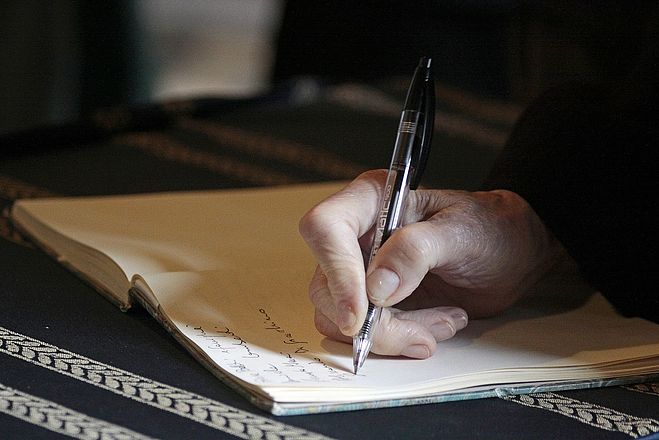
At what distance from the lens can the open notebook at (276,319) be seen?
2.02ft

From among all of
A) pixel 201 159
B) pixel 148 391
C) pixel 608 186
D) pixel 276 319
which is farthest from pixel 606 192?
pixel 201 159

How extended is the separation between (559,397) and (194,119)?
2.76ft

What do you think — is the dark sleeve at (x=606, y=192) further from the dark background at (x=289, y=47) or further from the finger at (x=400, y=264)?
the dark background at (x=289, y=47)

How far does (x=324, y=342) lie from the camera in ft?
2.21

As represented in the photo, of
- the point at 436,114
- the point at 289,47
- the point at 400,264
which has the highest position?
the point at 289,47

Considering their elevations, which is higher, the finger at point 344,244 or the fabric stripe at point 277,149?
the fabric stripe at point 277,149

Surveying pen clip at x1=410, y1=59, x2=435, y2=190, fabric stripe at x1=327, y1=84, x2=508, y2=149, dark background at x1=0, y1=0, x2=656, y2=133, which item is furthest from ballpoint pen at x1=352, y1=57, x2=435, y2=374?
dark background at x1=0, y1=0, x2=656, y2=133

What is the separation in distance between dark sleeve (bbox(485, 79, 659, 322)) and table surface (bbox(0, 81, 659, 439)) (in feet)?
0.37

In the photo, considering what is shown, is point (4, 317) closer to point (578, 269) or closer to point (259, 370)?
point (259, 370)

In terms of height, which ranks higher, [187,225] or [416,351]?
[187,225]

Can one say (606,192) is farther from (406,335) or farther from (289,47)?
(289,47)

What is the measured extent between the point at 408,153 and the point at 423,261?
0.08 meters

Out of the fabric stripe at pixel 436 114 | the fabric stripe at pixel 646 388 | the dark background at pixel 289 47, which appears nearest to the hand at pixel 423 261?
the fabric stripe at pixel 646 388

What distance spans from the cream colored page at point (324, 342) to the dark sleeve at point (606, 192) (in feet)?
0.11
